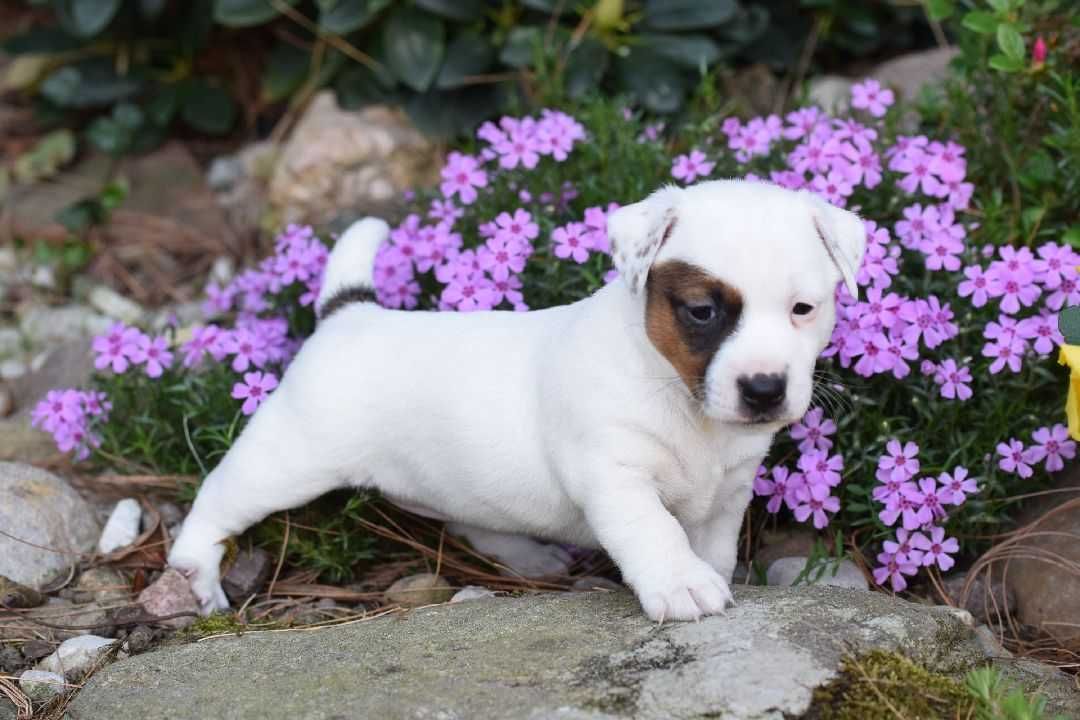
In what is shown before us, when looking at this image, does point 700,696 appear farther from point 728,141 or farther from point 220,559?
point 728,141

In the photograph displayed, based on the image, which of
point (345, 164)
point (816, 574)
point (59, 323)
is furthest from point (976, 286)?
point (59, 323)

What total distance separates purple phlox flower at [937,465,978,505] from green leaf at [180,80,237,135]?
516 centimetres

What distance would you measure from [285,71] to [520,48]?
1639 millimetres

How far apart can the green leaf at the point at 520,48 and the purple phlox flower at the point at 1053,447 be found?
326cm

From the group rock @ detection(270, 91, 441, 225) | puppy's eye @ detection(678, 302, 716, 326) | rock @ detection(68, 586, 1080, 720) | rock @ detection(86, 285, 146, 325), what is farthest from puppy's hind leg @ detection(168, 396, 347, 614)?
rock @ detection(270, 91, 441, 225)

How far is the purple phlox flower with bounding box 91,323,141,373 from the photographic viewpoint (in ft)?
16.9

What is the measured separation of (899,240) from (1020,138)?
3.38 feet

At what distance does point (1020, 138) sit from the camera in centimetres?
567

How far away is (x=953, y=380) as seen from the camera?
454 centimetres

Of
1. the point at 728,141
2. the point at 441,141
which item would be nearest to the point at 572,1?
the point at 441,141

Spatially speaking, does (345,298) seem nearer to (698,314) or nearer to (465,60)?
(698,314)

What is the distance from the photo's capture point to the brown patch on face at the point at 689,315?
3600 mm

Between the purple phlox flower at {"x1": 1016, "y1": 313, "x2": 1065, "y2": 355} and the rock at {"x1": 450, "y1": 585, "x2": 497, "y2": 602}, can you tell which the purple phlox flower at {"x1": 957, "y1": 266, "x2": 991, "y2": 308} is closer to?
the purple phlox flower at {"x1": 1016, "y1": 313, "x2": 1065, "y2": 355}

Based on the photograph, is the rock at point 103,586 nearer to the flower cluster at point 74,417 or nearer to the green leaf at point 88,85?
the flower cluster at point 74,417
